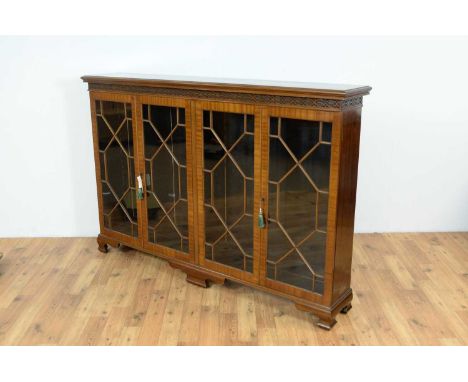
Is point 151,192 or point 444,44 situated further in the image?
point 444,44

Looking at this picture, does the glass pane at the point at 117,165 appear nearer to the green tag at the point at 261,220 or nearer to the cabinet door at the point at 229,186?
the cabinet door at the point at 229,186

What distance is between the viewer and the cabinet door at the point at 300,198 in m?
2.17

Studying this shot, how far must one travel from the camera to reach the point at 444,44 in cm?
316

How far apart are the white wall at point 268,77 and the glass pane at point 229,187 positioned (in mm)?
879

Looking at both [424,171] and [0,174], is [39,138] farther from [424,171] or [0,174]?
[424,171]

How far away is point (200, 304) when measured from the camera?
2596mm

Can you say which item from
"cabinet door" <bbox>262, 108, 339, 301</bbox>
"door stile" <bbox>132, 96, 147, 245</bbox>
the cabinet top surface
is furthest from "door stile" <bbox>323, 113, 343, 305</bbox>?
"door stile" <bbox>132, 96, 147, 245</bbox>

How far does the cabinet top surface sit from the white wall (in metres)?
0.47

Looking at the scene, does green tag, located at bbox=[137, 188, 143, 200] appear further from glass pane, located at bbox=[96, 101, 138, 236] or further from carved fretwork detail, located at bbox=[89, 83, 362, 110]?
carved fretwork detail, located at bbox=[89, 83, 362, 110]

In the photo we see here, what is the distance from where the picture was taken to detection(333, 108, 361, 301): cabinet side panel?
2.15 m

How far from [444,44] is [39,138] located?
2569 mm

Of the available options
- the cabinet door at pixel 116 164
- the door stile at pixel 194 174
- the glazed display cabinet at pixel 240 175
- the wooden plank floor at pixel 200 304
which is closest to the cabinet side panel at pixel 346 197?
the glazed display cabinet at pixel 240 175

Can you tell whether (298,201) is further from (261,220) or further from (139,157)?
(139,157)

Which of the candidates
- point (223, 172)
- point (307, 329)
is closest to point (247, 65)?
point (223, 172)
